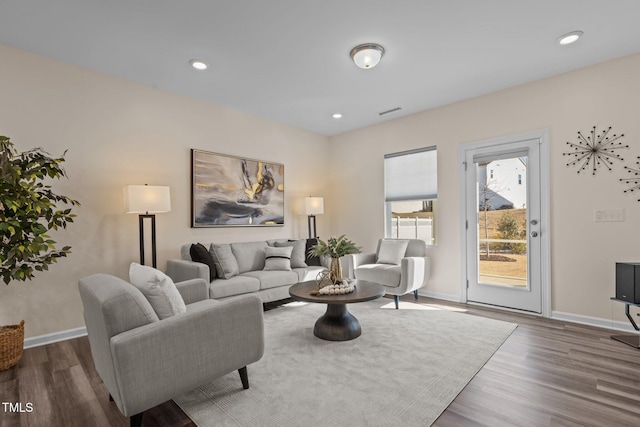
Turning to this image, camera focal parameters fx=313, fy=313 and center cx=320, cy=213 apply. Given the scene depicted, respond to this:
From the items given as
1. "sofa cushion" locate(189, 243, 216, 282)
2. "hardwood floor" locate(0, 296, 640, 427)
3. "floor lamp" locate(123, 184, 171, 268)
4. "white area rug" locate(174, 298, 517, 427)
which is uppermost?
"floor lamp" locate(123, 184, 171, 268)

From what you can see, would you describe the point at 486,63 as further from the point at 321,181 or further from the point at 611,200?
the point at 321,181

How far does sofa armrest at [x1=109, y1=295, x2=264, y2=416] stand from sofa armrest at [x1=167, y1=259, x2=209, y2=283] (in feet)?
4.61

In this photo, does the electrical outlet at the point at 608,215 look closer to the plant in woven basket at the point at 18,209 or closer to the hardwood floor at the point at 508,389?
the hardwood floor at the point at 508,389

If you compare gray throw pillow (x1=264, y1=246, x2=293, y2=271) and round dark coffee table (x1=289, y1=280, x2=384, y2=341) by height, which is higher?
gray throw pillow (x1=264, y1=246, x2=293, y2=271)

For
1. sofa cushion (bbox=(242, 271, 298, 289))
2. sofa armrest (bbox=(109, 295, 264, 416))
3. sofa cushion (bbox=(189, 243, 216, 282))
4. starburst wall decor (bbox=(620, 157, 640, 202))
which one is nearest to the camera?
sofa armrest (bbox=(109, 295, 264, 416))

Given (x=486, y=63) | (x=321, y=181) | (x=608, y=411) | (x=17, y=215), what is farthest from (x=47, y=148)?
(x=608, y=411)

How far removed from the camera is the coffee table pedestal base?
289cm

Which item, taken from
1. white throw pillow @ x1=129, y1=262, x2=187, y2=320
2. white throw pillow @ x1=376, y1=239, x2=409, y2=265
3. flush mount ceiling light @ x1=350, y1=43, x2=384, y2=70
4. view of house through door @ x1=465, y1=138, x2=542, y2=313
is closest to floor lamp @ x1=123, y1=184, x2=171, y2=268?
white throw pillow @ x1=129, y1=262, x2=187, y2=320

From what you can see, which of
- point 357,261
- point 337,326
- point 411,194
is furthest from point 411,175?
point 337,326

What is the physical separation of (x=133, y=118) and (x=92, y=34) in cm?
103

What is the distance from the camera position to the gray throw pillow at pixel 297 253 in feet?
14.7

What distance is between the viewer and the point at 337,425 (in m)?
1.72

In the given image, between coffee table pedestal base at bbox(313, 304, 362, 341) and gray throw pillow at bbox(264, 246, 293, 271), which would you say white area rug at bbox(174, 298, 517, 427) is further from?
gray throw pillow at bbox(264, 246, 293, 271)

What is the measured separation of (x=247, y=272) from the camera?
13.5 feet
